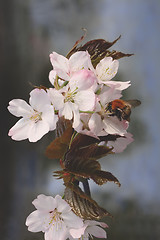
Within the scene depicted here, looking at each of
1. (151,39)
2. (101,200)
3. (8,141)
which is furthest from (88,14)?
(101,200)

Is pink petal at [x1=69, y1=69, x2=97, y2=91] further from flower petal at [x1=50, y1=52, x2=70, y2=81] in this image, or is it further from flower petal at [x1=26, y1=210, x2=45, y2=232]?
flower petal at [x1=26, y1=210, x2=45, y2=232]

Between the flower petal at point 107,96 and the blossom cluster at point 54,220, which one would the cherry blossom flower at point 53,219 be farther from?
the flower petal at point 107,96

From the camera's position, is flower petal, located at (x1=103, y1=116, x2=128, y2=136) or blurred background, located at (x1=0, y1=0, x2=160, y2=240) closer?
flower petal, located at (x1=103, y1=116, x2=128, y2=136)

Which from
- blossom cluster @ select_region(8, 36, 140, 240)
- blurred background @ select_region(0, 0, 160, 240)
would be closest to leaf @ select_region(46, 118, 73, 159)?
blossom cluster @ select_region(8, 36, 140, 240)

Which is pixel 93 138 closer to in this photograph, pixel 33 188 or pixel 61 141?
pixel 61 141

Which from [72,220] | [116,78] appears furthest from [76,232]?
[116,78]

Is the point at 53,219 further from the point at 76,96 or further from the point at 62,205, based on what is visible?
the point at 76,96

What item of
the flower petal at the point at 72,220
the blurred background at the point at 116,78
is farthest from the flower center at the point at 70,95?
the blurred background at the point at 116,78

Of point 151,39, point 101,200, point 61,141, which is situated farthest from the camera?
point 151,39
